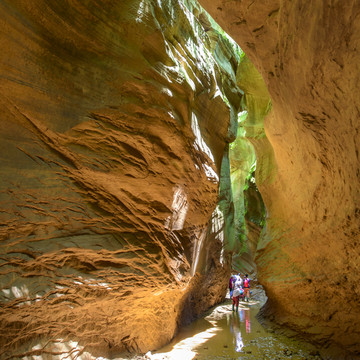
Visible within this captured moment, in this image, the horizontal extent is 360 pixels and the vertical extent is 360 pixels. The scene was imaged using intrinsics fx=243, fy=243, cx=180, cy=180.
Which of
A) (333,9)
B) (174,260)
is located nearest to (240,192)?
(174,260)

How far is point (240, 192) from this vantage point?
60.1ft

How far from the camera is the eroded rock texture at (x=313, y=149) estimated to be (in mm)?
2811

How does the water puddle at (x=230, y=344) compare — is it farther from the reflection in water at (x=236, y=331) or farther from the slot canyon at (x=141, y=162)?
the slot canyon at (x=141, y=162)

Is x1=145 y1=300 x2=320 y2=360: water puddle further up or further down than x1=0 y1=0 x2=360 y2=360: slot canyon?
further down

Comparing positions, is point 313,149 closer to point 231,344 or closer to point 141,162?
point 141,162

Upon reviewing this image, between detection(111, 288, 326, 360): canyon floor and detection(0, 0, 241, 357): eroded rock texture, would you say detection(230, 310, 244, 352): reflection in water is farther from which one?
detection(0, 0, 241, 357): eroded rock texture

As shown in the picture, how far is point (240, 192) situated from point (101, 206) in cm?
1521

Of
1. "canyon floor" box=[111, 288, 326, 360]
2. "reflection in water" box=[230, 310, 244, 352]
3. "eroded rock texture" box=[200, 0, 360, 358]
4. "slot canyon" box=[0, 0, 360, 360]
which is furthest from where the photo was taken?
"reflection in water" box=[230, 310, 244, 352]

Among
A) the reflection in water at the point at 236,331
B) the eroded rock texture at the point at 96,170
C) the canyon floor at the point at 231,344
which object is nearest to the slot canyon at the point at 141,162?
the eroded rock texture at the point at 96,170

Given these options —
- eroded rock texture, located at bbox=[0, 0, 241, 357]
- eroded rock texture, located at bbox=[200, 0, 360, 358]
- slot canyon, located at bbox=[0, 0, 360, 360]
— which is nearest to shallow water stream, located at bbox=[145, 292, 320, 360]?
slot canyon, located at bbox=[0, 0, 360, 360]

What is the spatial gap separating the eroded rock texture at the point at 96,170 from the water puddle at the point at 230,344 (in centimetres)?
67

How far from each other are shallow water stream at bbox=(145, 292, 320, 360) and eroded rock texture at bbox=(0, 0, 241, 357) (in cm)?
70

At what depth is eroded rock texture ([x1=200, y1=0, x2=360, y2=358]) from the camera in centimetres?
281

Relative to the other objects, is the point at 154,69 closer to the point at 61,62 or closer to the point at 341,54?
the point at 61,62
